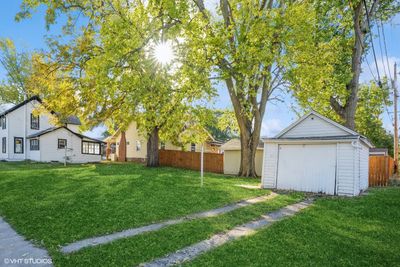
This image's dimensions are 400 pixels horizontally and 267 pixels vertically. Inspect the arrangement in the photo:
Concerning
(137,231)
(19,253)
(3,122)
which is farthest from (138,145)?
(19,253)

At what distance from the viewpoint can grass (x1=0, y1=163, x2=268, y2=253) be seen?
Result: 6383mm

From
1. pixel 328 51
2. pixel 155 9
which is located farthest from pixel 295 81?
pixel 155 9

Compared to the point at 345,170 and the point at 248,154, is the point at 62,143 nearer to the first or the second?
the point at 248,154

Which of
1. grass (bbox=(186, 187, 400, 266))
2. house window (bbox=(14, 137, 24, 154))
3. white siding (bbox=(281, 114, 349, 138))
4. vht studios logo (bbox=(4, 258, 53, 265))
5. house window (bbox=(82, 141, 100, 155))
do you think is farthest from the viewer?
house window (bbox=(82, 141, 100, 155))

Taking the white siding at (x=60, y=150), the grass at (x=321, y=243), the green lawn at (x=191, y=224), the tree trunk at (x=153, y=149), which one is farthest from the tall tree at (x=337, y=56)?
the white siding at (x=60, y=150)

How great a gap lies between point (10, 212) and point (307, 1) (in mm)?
19058

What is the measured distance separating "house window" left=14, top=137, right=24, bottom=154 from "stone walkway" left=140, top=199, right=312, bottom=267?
3007cm

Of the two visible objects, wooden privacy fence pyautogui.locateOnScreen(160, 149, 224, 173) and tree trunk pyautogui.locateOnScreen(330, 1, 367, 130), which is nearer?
tree trunk pyautogui.locateOnScreen(330, 1, 367, 130)

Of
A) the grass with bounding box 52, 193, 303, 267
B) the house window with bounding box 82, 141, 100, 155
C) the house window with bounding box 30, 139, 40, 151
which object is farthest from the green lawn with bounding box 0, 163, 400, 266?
the house window with bounding box 82, 141, 100, 155

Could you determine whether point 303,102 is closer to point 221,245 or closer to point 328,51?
point 328,51

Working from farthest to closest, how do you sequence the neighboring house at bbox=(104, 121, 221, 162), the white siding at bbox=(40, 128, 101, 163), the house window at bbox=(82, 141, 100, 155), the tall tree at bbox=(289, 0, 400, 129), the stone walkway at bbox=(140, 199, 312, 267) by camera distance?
the neighboring house at bbox=(104, 121, 221, 162), the house window at bbox=(82, 141, 100, 155), the white siding at bbox=(40, 128, 101, 163), the tall tree at bbox=(289, 0, 400, 129), the stone walkway at bbox=(140, 199, 312, 267)

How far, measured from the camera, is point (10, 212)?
7.80 meters

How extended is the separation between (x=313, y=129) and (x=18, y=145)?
29668 millimetres

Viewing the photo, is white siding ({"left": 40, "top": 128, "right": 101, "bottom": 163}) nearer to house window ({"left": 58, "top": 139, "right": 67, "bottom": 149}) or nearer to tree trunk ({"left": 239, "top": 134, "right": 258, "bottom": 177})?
house window ({"left": 58, "top": 139, "right": 67, "bottom": 149})
